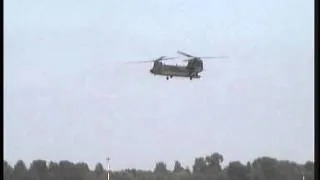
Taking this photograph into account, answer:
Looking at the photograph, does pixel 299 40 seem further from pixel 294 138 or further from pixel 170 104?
pixel 170 104

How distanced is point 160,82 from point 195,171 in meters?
0.25

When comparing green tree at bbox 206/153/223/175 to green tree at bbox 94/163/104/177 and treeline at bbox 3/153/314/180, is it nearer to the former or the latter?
treeline at bbox 3/153/314/180

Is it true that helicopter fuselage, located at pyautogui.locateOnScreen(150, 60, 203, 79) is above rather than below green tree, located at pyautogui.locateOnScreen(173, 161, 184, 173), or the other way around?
above

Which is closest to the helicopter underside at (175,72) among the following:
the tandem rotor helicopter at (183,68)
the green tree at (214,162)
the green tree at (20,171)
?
the tandem rotor helicopter at (183,68)

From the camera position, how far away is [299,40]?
115 centimetres

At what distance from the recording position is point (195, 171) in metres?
1.11

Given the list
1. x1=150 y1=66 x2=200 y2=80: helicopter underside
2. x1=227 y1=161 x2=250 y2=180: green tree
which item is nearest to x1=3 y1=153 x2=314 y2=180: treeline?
x1=227 y1=161 x2=250 y2=180: green tree

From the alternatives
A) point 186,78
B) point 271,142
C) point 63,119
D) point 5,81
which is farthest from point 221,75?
point 5,81

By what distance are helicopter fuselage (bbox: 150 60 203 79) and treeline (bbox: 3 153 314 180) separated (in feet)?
0.72

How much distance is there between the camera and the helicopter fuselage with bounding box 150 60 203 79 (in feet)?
3.71

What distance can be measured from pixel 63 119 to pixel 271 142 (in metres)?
0.54

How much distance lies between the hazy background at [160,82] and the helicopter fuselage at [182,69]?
0.8 inches

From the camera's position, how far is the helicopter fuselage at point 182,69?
1.13 metres

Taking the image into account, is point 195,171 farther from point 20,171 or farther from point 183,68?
point 20,171
